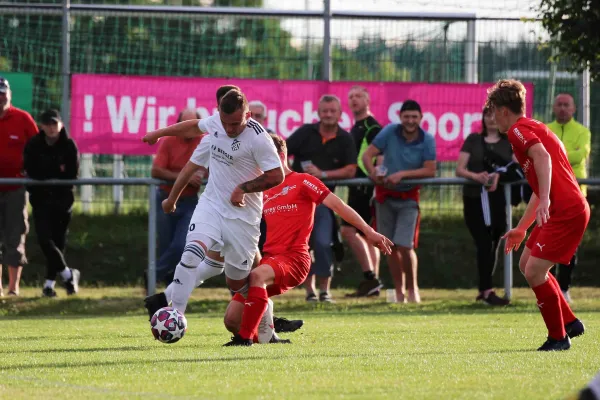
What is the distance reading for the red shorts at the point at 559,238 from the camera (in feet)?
29.9

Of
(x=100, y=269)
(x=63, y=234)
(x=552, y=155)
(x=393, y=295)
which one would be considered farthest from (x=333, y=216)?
(x=552, y=155)

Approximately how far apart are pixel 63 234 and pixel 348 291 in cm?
389

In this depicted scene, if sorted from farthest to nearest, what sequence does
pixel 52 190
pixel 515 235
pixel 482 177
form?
1. pixel 52 190
2. pixel 482 177
3. pixel 515 235

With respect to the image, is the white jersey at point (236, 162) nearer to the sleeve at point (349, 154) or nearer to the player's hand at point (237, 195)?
the player's hand at point (237, 195)

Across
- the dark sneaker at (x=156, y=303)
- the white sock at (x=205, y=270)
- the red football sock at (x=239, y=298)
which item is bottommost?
the dark sneaker at (x=156, y=303)

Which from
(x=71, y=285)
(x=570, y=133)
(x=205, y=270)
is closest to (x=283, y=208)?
(x=205, y=270)

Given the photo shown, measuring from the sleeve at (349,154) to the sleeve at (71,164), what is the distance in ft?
10.1

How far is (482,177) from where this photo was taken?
14.8 metres

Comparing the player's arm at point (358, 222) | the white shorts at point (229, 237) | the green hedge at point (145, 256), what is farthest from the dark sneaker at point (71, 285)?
the player's arm at point (358, 222)

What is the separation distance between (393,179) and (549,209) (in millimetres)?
5539

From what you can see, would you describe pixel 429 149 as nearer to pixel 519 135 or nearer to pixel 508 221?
pixel 508 221

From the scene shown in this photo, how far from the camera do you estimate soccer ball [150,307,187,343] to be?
31.0ft

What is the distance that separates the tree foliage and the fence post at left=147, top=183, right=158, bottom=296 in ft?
17.4

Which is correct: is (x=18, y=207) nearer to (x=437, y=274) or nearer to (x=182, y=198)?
(x=182, y=198)
